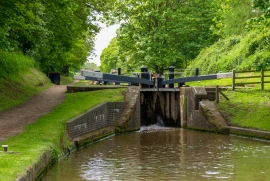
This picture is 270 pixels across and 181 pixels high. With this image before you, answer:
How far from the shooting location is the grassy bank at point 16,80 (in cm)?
2182

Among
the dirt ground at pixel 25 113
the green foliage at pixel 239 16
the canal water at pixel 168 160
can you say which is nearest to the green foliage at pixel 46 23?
the dirt ground at pixel 25 113

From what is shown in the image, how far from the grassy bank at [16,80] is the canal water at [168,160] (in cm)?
577

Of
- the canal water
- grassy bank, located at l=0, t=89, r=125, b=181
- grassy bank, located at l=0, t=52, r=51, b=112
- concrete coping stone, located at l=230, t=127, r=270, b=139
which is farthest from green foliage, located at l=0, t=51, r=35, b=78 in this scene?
concrete coping stone, located at l=230, t=127, r=270, b=139

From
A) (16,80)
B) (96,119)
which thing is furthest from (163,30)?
(96,119)

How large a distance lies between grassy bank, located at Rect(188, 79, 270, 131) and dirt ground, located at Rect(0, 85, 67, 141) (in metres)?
7.89

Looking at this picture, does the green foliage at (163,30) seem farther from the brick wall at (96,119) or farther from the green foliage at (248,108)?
the brick wall at (96,119)

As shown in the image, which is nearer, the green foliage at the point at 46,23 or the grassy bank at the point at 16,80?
the green foliage at the point at 46,23

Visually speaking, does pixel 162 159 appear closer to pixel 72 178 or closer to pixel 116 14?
pixel 72 178

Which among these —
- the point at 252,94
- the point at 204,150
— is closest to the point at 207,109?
the point at 252,94

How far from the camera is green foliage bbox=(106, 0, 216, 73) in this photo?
131 feet

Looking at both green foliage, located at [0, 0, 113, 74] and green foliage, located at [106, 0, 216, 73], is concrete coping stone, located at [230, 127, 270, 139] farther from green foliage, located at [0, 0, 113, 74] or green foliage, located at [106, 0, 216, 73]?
green foliage, located at [106, 0, 216, 73]

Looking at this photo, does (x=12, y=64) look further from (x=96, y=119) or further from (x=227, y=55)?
(x=227, y=55)

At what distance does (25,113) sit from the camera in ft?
60.5

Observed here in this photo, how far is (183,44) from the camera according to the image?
135ft
